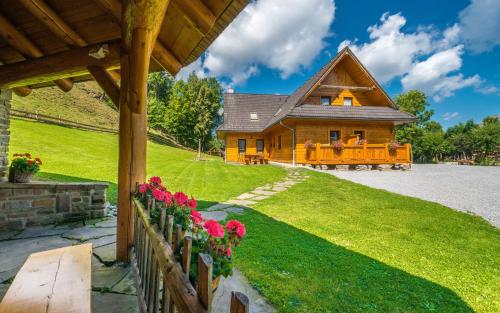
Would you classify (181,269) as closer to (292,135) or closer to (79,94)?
(292,135)

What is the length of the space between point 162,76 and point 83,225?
46.2m

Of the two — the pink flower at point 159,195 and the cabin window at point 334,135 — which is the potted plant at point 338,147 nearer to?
the cabin window at point 334,135

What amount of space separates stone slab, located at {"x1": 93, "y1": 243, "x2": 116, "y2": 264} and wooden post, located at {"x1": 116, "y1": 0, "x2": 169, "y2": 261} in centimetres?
24

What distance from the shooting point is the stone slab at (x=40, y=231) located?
4.30 meters

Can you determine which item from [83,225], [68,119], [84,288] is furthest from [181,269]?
[68,119]

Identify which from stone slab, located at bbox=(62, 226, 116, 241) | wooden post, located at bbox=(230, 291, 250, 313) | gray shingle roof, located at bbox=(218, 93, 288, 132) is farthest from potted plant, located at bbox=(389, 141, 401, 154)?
wooden post, located at bbox=(230, 291, 250, 313)

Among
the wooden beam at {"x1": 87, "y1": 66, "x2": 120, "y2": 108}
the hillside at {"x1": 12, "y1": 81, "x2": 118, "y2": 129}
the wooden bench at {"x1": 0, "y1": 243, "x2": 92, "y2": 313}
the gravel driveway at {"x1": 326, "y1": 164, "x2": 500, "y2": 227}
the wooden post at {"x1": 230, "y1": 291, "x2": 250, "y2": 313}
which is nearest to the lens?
the wooden post at {"x1": 230, "y1": 291, "x2": 250, "y2": 313}

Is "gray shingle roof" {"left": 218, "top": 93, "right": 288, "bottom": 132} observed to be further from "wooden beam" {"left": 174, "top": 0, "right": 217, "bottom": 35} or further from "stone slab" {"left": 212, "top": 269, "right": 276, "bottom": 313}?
"stone slab" {"left": 212, "top": 269, "right": 276, "bottom": 313}

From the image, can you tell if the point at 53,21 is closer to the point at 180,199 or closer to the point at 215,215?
the point at 180,199

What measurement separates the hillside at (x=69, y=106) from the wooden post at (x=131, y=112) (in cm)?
3189

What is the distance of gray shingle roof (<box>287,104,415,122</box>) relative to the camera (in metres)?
15.5

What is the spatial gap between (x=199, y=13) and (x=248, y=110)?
2093cm

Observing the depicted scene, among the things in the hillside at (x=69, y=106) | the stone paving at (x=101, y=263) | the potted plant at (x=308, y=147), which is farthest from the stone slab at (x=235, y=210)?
the hillside at (x=69, y=106)

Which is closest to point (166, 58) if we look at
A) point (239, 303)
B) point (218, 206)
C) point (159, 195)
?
point (159, 195)
